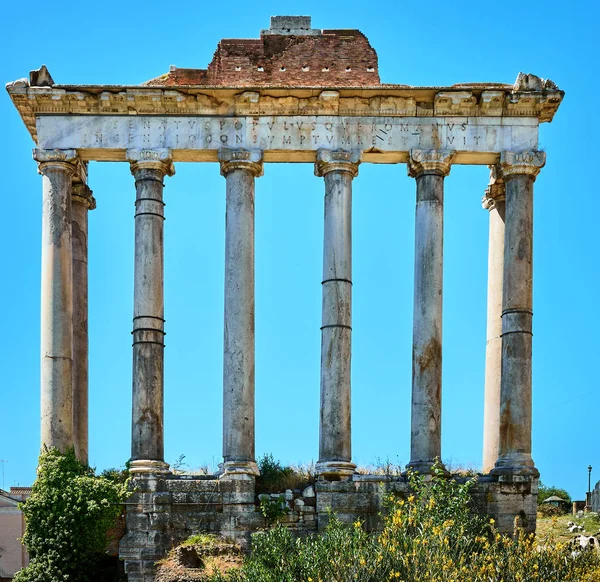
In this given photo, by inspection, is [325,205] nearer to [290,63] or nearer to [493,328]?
[290,63]

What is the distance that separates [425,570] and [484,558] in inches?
49.0

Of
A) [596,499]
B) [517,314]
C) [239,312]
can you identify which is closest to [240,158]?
[239,312]

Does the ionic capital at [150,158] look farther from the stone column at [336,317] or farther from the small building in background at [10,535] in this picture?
the small building in background at [10,535]

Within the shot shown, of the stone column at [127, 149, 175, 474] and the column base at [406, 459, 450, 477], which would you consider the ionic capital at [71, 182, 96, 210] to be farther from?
the column base at [406, 459, 450, 477]


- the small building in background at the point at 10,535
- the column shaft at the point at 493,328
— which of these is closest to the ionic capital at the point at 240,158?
the column shaft at the point at 493,328

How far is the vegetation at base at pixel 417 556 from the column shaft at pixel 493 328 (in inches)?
198

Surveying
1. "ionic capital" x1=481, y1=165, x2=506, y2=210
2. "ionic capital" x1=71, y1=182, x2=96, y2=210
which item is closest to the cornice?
"ionic capital" x1=481, y1=165, x2=506, y2=210

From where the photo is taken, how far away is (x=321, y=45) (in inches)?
1298

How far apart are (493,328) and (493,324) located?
0.10 meters

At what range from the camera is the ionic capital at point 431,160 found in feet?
105

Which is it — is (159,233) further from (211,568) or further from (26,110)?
(211,568)

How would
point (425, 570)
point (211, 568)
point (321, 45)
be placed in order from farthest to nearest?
1. point (321, 45)
2. point (211, 568)
3. point (425, 570)

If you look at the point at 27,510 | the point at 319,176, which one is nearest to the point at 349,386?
the point at 319,176

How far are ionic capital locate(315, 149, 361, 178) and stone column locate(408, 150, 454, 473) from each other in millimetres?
1281
